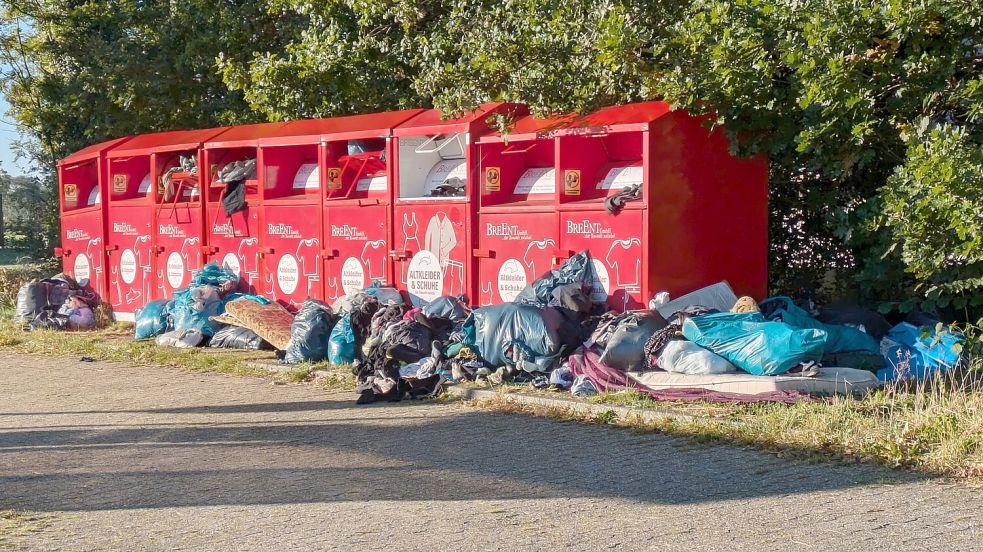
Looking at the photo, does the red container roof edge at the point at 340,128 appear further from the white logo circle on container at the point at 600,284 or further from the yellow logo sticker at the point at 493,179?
the white logo circle on container at the point at 600,284

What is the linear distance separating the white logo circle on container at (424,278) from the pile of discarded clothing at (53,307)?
549 centimetres

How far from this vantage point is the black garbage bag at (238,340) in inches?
451

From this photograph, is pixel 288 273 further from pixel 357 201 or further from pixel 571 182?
pixel 571 182

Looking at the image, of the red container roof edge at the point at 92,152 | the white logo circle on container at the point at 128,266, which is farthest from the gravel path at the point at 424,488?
the red container roof edge at the point at 92,152

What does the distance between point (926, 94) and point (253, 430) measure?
17.7 feet

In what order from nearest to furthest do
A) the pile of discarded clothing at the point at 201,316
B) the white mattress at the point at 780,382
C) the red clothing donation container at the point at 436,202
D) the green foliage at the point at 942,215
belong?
the green foliage at the point at 942,215, the white mattress at the point at 780,382, the red clothing donation container at the point at 436,202, the pile of discarded clothing at the point at 201,316

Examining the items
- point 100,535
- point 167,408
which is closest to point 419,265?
point 167,408

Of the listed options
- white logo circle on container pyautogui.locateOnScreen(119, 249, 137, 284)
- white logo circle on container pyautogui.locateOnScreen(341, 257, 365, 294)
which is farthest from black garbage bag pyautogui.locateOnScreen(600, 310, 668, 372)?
white logo circle on container pyautogui.locateOnScreen(119, 249, 137, 284)

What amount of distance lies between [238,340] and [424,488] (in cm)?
624

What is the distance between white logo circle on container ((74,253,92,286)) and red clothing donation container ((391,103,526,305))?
583cm

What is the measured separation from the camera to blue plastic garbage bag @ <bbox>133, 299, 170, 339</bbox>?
12.8m

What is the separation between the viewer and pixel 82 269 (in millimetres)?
14898

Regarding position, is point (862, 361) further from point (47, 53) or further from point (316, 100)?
point (47, 53)

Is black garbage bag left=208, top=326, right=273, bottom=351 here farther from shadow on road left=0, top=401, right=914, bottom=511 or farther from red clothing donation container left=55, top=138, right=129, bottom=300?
shadow on road left=0, top=401, right=914, bottom=511
